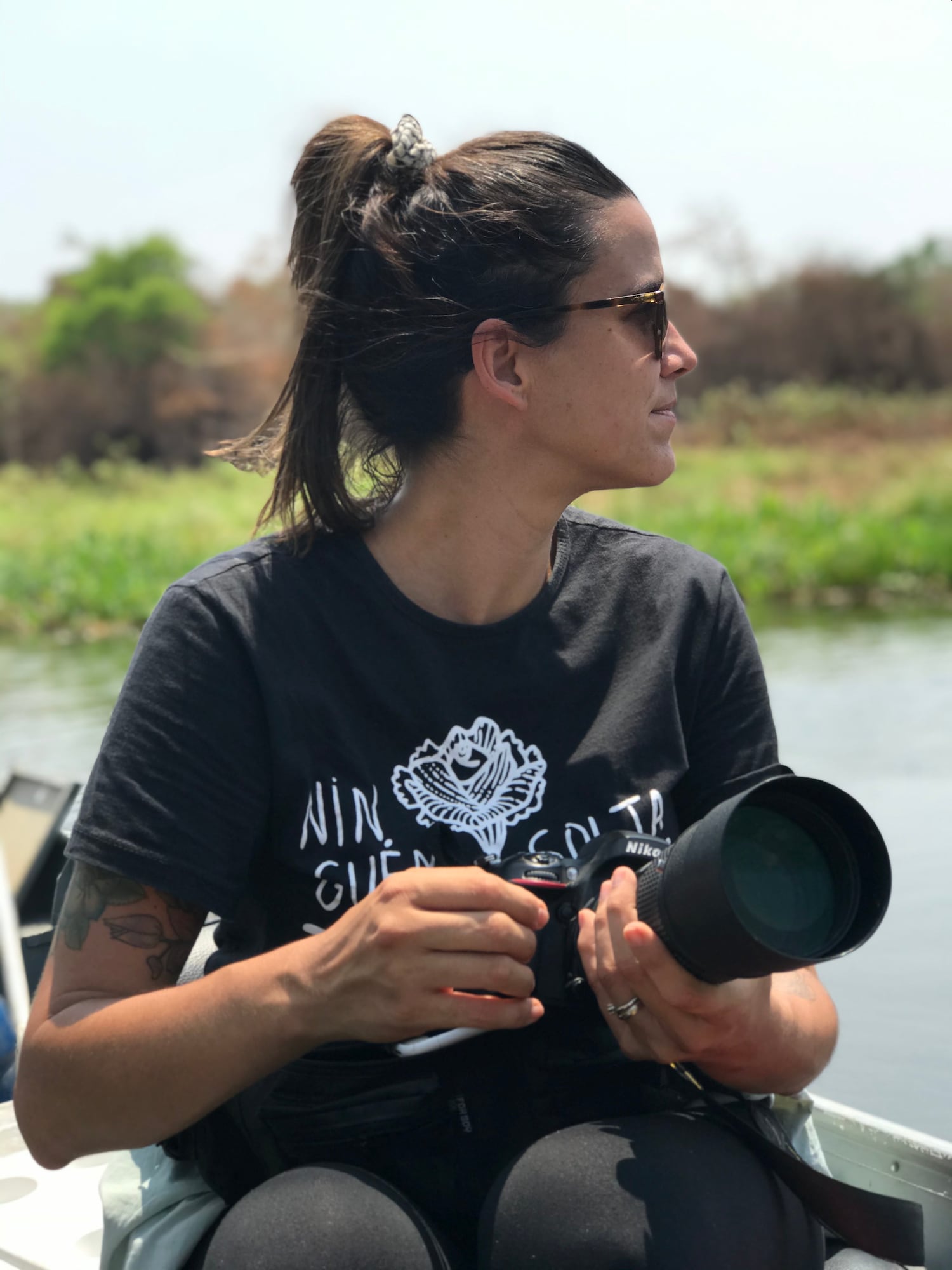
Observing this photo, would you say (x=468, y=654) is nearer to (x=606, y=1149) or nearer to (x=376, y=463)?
(x=376, y=463)

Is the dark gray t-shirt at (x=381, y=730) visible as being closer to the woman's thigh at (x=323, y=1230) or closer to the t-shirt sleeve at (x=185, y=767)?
the t-shirt sleeve at (x=185, y=767)

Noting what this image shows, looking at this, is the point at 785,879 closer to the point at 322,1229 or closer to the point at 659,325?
the point at 322,1229

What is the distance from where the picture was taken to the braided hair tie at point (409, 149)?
1272 millimetres

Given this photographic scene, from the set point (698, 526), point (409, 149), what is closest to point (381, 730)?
point (409, 149)

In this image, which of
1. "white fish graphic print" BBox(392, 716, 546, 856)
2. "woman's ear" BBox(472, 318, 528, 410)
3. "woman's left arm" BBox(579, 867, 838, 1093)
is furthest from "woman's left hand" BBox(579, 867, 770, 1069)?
"woman's ear" BBox(472, 318, 528, 410)

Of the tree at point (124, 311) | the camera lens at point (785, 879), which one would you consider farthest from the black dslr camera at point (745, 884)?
the tree at point (124, 311)

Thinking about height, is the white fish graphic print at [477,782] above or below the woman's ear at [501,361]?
below

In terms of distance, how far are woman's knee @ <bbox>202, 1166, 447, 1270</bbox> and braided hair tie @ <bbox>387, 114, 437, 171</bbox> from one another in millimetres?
835

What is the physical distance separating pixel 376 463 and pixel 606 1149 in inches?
25.4

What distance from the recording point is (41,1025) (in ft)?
3.56

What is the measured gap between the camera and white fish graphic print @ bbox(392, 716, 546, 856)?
3.83 ft

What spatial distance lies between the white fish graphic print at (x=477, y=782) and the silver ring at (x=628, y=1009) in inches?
7.7

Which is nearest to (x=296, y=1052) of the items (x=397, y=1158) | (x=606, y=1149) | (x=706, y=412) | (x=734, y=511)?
(x=397, y=1158)

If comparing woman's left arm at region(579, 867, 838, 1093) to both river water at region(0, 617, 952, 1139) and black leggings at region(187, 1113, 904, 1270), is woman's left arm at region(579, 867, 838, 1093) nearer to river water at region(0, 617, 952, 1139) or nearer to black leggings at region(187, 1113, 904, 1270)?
black leggings at region(187, 1113, 904, 1270)
